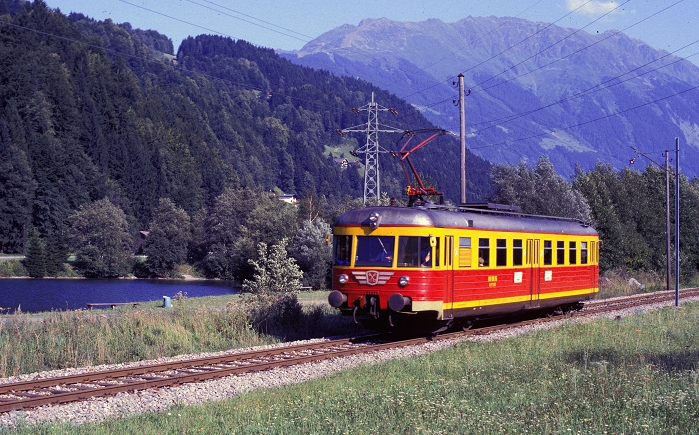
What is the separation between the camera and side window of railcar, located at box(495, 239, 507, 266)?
20.1 meters

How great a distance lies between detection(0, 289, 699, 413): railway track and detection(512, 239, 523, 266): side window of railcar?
3.86 m

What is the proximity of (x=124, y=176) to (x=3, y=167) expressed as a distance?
85.1 feet

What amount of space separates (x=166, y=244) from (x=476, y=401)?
74.4 m

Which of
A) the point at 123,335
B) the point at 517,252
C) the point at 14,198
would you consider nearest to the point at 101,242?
the point at 14,198

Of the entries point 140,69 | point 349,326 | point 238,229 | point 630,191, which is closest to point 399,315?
point 349,326

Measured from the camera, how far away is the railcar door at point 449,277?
17.9m

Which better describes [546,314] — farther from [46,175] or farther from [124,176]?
[124,176]

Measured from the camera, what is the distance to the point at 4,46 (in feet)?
388

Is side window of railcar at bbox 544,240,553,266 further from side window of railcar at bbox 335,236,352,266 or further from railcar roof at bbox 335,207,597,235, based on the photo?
side window of railcar at bbox 335,236,352,266

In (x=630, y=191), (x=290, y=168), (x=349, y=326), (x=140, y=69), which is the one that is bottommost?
(x=349, y=326)

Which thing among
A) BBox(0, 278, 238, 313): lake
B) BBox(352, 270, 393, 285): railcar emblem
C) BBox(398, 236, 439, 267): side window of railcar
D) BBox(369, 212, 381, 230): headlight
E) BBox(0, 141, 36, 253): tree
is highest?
BBox(0, 141, 36, 253): tree

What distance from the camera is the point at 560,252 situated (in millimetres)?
23688

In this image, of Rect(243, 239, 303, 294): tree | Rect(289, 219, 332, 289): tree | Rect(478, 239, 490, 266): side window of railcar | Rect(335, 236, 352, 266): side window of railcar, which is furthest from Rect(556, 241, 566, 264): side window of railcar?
Rect(289, 219, 332, 289): tree

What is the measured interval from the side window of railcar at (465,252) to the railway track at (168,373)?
77.7 inches
